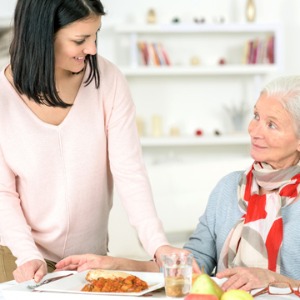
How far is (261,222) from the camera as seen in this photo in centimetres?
224

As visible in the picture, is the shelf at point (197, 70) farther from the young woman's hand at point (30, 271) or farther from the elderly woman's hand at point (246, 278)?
the elderly woman's hand at point (246, 278)

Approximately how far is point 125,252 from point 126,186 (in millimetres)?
1525

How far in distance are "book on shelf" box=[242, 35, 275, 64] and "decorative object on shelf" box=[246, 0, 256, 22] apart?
0.17 meters

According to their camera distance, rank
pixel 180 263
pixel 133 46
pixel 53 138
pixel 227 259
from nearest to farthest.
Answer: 1. pixel 180 263
2. pixel 53 138
3. pixel 227 259
4. pixel 133 46

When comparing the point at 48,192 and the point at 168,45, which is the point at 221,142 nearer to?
the point at 168,45

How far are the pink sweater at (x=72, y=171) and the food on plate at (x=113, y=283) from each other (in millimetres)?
261

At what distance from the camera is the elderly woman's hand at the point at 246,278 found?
5.81 ft

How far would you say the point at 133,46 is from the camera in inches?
213

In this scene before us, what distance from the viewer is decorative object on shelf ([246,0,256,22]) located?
5.49 m

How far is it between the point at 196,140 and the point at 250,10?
3.49 ft

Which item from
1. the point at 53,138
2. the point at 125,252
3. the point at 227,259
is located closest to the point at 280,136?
the point at 227,259

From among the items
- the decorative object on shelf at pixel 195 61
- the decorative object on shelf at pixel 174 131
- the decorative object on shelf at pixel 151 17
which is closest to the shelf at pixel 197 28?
the decorative object on shelf at pixel 151 17

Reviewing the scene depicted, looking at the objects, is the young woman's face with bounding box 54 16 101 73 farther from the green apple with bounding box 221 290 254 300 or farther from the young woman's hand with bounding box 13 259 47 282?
the green apple with bounding box 221 290 254 300

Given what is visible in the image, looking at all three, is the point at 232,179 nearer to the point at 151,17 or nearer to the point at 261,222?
the point at 261,222
